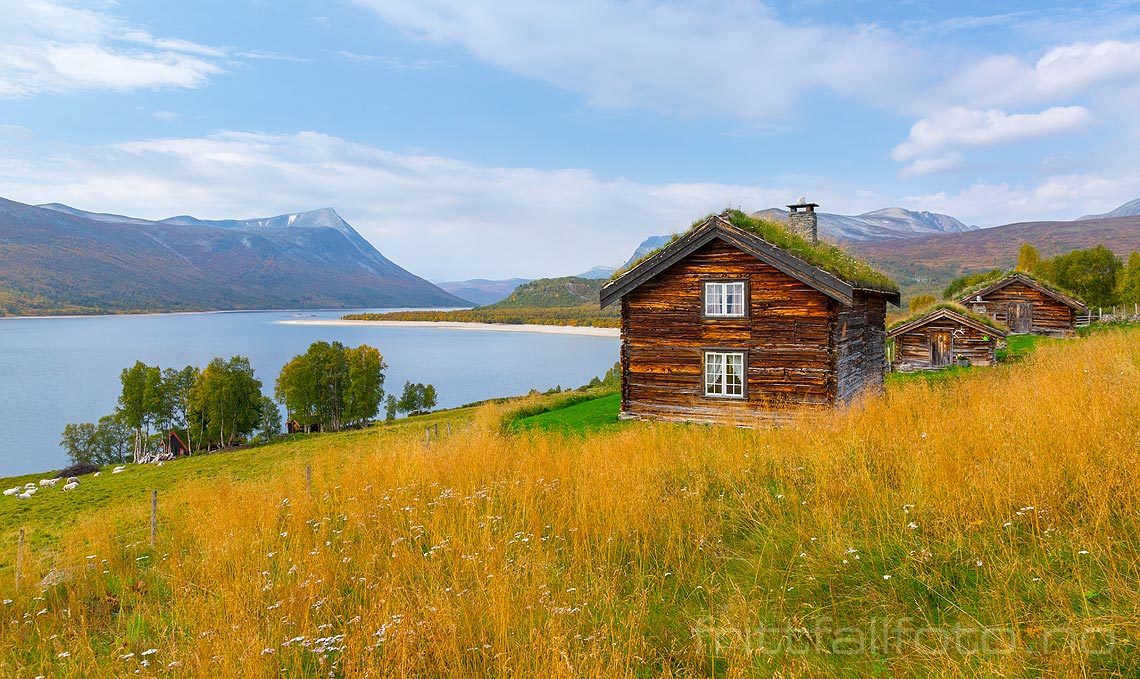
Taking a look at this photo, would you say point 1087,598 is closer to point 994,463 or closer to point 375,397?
point 994,463

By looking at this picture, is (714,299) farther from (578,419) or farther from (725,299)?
(578,419)

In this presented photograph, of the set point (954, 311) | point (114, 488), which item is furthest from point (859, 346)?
point (114, 488)

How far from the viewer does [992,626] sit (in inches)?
145

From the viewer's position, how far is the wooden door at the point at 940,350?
2991 cm

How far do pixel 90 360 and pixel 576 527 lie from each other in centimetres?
16940

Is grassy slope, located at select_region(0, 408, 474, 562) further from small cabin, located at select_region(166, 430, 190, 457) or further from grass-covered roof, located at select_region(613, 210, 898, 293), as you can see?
small cabin, located at select_region(166, 430, 190, 457)

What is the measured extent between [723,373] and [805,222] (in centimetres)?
682

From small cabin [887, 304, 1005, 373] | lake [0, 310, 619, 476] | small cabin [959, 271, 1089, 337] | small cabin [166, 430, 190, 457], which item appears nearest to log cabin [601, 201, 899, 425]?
small cabin [887, 304, 1005, 373]

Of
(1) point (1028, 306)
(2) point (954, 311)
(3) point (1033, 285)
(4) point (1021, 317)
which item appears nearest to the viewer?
(2) point (954, 311)

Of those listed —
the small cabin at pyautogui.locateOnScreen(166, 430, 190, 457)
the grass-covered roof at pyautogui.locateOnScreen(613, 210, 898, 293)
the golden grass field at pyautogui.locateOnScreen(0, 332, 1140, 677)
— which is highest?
the grass-covered roof at pyautogui.locateOnScreen(613, 210, 898, 293)

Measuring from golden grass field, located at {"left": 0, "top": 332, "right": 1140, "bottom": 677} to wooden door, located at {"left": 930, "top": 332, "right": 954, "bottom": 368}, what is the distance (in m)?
25.1

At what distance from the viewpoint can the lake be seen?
71.9 meters

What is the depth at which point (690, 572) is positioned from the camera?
5.12 metres

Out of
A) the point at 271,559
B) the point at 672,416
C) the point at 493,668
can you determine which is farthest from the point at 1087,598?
the point at 672,416
